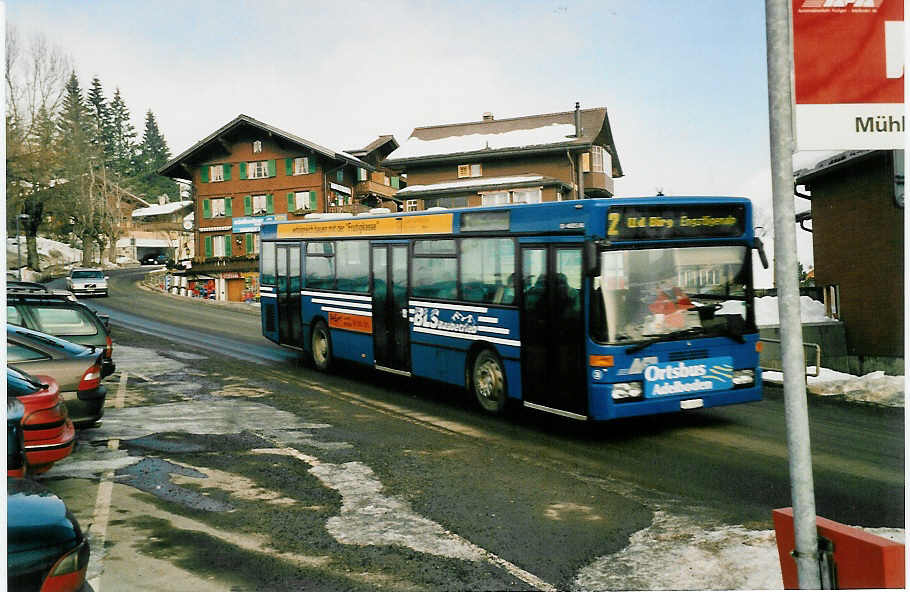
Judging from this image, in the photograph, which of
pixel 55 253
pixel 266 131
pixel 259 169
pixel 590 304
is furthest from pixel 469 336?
pixel 259 169

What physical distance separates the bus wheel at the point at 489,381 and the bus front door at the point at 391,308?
5.80 ft

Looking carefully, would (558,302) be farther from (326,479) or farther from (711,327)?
(326,479)

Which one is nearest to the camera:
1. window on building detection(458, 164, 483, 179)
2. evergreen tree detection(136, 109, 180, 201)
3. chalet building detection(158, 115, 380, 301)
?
window on building detection(458, 164, 483, 179)

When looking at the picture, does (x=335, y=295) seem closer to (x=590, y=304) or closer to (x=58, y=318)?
(x=58, y=318)

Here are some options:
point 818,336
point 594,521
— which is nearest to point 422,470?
point 594,521

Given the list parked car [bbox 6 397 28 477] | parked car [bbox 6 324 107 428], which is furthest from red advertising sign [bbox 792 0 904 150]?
parked car [bbox 6 324 107 428]

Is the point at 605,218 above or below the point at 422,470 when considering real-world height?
above

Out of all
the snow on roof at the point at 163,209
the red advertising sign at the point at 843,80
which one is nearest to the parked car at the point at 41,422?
the red advertising sign at the point at 843,80

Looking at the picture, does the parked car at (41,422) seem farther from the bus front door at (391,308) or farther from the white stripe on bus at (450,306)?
the bus front door at (391,308)

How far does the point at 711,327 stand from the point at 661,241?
1177 mm

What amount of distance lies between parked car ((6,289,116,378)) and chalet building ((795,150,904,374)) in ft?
45.8

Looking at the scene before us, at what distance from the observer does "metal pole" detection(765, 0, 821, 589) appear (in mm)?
3707

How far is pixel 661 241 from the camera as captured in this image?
894 centimetres

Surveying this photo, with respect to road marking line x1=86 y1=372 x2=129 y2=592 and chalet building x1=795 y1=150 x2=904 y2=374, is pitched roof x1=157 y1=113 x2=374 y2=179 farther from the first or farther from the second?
road marking line x1=86 y1=372 x2=129 y2=592
